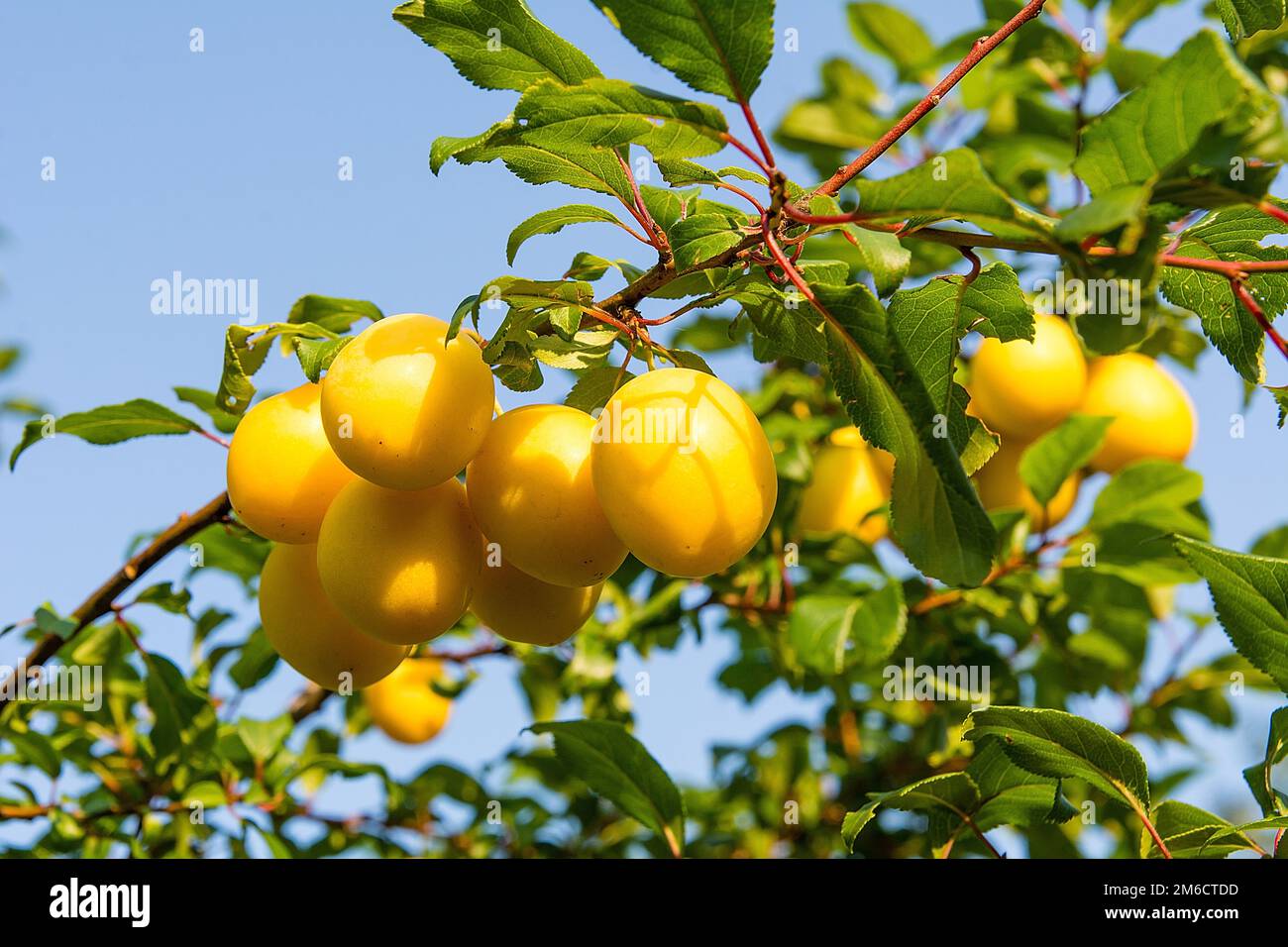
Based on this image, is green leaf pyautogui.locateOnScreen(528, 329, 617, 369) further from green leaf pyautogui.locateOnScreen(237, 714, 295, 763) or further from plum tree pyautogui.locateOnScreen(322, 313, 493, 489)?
green leaf pyautogui.locateOnScreen(237, 714, 295, 763)

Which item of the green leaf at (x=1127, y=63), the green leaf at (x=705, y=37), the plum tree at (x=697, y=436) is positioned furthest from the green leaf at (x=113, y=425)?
the green leaf at (x=1127, y=63)

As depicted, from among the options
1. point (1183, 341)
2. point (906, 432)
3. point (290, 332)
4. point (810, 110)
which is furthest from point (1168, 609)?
point (290, 332)

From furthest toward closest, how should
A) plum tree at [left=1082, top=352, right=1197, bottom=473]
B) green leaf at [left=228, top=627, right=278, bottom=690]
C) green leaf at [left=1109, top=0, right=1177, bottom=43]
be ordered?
green leaf at [left=1109, top=0, right=1177, bottom=43] → plum tree at [left=1082, top=352, right=1197, bottom=473] → green leaf at [left=228, top=627, right=278, bottom=690]

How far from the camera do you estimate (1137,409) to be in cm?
197

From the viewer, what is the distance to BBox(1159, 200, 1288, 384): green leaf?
970 millimetres

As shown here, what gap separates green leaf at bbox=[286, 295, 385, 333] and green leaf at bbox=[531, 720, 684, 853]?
20.6 inches

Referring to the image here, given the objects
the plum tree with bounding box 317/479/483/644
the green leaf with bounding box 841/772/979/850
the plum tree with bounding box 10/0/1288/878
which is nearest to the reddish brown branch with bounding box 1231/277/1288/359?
the plum tree with bounding box 10/0/1288/878

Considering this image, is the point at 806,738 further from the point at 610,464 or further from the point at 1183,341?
the point at 610,464

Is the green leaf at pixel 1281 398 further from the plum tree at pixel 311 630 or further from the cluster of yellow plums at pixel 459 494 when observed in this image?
the plum tree at pixel 311 630

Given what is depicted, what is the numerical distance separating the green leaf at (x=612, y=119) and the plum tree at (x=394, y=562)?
350mm

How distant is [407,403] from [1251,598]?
2.55 ft

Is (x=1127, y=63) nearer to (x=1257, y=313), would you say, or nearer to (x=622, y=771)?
(x=1257, y=313)

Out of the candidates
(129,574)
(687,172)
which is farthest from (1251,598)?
(129,574)

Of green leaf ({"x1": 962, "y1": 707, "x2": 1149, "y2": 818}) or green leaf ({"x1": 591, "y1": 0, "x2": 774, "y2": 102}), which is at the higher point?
green leaf ({"x1": 591, "y1": 0, "x2": 774, "y2": 102})
